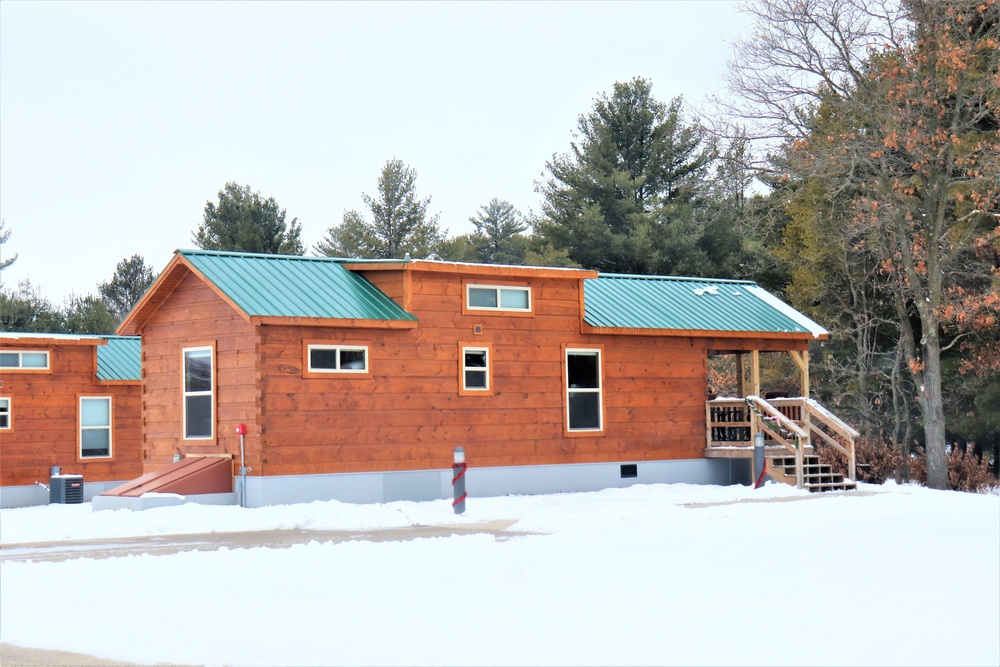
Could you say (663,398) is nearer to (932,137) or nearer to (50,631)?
(932,137)

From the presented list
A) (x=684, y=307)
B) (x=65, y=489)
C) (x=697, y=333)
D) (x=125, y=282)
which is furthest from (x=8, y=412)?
(x=125, y=282)

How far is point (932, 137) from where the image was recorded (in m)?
25.0

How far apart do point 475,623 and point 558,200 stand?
36.1 m

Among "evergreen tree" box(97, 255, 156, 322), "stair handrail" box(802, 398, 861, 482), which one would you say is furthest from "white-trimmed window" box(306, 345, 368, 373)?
"evergreen tree" box(97, 255, 156, 322)

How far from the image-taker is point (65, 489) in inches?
1006

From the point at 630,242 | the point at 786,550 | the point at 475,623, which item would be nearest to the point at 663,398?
the point at 786,550

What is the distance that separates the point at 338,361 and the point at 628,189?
82.9 feet

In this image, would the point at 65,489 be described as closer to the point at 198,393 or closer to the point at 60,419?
the point at 60,419

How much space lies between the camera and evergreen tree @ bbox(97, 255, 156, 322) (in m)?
54.5

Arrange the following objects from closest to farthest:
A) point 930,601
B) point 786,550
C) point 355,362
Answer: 1. point 930,601
2. point 786,550
3. point 355,362

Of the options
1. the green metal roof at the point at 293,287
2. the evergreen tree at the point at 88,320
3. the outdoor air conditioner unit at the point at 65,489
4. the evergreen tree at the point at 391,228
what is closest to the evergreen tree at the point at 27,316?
the evergreen tree at the point at 88,320

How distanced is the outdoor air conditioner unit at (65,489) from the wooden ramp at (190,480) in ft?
23.9

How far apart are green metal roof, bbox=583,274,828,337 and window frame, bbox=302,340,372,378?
14.4 feet

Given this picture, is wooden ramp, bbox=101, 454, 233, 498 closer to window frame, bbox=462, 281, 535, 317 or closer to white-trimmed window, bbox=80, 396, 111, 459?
window frame, bbox=462, 281, 535, 317
